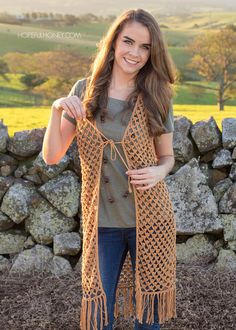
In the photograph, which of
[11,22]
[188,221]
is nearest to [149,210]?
[188,221]

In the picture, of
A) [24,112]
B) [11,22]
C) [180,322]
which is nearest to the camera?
[180,322]

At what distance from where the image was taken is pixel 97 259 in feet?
8.80

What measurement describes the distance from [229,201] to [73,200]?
51.7 inches

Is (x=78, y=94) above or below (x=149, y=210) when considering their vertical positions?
above

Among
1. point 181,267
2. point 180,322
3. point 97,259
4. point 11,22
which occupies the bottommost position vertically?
point 180,322

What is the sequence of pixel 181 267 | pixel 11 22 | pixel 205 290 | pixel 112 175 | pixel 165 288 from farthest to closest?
pixel 11 22, pixel 181 267, pixel 205 290, pixel 165 288, pixel 112 175

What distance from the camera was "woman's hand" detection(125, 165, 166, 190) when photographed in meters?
2.55

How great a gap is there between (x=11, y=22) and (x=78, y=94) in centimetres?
422

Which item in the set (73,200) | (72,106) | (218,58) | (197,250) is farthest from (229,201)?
(218,58)

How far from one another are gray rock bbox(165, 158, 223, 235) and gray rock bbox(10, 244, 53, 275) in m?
1.14

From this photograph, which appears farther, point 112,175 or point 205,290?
point 205,290

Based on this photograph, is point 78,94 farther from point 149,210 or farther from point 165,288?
point 165,288

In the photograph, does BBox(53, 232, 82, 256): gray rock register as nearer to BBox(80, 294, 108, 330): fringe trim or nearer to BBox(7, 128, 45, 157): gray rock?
BBox(7, 128, 45, 157): gray rock

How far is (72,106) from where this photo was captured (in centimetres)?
242
